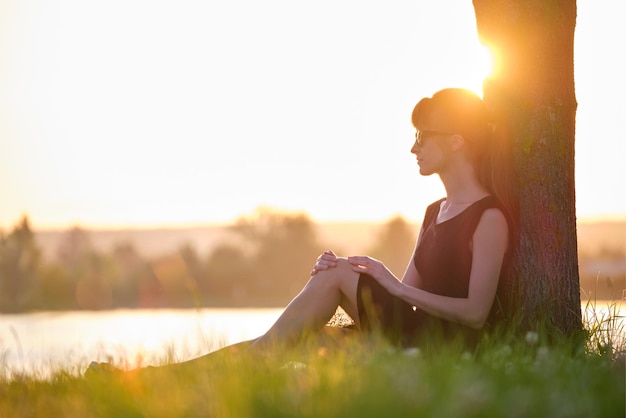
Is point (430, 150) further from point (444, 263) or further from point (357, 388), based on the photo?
point (357, 388)

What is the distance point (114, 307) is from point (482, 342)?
129 metres

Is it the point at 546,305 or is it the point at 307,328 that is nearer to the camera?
the point at 307,328

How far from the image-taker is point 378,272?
549cm

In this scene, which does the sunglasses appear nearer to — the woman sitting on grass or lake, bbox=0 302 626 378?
the woman sitting on grass

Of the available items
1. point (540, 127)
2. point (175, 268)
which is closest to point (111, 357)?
point (175, 268)

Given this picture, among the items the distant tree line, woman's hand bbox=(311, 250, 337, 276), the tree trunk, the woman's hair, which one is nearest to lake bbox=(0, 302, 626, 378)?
woman's hand bbox=(311, 250, 337, 276)

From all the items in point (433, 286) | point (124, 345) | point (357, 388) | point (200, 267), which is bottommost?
point (200, 267)

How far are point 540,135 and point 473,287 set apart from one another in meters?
1.28

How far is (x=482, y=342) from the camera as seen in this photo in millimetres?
5355

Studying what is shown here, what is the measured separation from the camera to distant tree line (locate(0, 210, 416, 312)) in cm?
8606

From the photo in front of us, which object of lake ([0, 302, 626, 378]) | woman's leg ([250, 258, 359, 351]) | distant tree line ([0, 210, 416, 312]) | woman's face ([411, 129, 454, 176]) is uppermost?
woman's face ([411, 129, 454, 176])

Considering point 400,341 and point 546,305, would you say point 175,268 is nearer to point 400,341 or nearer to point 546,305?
point 400,341

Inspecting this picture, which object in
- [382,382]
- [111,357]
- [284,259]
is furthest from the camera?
[284,259]

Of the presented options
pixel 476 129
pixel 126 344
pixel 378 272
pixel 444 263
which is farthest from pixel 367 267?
pixel 126 344
